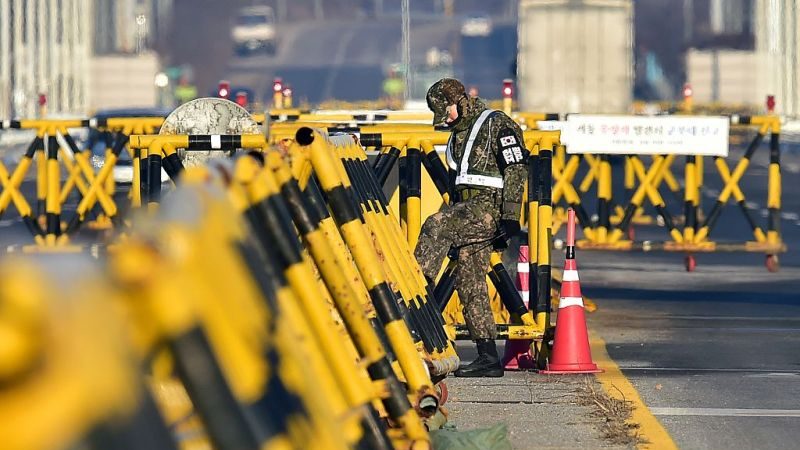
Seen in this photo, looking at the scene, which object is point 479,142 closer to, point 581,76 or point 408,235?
point 408,235

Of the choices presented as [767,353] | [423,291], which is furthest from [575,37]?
[423,291]

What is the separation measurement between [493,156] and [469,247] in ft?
1.69

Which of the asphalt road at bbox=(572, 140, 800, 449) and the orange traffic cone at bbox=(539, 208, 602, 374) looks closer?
the asphalt road at bbox=(572, 140, 800, 449)

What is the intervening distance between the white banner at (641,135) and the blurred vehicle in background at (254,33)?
89.0m

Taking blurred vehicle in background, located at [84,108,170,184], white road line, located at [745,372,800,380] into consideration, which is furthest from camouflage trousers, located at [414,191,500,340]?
blurred vehicle in background, located at [84,108,170,184]

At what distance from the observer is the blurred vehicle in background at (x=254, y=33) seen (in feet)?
349

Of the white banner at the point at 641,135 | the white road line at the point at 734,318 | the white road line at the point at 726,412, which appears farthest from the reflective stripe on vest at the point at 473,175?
the white banner at the point at 641,135

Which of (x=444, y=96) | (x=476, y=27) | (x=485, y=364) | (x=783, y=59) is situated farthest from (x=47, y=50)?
(x=485, y=364)

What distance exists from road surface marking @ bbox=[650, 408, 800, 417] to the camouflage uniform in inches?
62.1

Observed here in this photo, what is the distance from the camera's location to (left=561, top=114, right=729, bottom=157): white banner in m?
17.9

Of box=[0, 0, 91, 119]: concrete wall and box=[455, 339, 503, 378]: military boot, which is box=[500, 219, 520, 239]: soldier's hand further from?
box=[0, 0, 91, 119]: concrete wall

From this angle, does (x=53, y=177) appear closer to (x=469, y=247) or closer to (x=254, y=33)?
(x=469, y=247)

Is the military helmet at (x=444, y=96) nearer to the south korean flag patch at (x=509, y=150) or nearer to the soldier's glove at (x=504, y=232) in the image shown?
the south korean flag patch at (x=509, y=150)

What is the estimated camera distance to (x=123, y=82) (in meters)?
78.1
